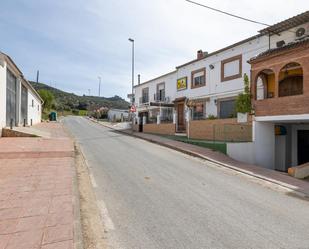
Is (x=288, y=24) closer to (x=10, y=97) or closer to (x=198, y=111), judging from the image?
(x=198, y=111)

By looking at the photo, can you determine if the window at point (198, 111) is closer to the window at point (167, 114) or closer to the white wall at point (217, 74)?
the white wall at point (217, 74)

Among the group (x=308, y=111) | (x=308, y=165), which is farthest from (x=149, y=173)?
(x=308, y=111)

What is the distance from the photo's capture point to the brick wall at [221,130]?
17156mm

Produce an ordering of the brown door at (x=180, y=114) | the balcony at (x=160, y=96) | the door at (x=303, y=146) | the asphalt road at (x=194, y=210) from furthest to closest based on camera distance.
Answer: the balcony at (x=160, y=96)
the brown door at (x=180, y=114)
the door at (x=303, y=146)
the asphalt road at (x=194, y=210)

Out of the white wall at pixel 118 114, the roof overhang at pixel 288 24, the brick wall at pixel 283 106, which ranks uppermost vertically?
the roof overhang at pixel 288 24

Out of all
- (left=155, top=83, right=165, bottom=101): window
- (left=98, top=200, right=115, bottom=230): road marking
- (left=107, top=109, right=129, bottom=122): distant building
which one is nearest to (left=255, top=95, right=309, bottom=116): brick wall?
(left=98, top=200, right=115, bottom=230): road marking

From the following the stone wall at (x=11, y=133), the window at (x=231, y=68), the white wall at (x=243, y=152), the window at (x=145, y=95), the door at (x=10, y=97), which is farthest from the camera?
the window at (x=145, y=95)

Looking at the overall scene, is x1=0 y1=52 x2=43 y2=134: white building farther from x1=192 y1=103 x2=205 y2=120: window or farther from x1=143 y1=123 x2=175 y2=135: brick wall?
x1=192 y1=103 x2=205 y2=120: window

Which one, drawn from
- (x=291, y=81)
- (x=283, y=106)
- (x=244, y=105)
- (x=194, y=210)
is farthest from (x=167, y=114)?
(x=194, y=210)

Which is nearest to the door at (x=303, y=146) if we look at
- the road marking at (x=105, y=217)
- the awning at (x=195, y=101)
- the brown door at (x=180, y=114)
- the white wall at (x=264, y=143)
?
the white wall at (x=264, y=143)

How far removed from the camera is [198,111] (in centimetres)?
2545

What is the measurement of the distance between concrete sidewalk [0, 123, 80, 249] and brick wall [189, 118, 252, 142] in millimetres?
11097

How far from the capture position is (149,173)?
9469mm

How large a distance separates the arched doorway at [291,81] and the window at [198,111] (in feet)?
Answer: 28.8
